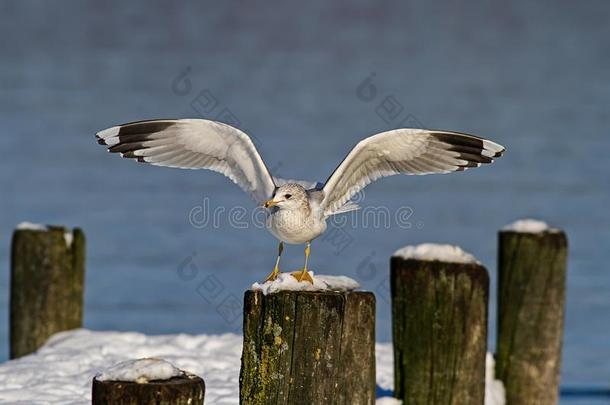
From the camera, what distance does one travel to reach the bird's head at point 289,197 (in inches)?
221

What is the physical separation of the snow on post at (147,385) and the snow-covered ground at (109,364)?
206 centimetres

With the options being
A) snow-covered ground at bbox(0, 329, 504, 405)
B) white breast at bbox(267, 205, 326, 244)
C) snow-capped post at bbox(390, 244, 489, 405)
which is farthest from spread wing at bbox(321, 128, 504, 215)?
snow-covered ground at bbox(0, 329, 504, 405)

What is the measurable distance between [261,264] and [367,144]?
6601 millimetres

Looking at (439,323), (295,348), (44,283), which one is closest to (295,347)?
(295,348)

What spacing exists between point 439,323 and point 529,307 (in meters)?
1.24

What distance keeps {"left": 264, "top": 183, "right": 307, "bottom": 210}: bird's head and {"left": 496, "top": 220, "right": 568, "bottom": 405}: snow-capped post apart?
168 centimetres

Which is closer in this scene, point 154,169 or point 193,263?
point 193,263

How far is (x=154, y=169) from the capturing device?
1786cm

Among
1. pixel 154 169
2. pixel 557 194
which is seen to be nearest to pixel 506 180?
pixel 557 194

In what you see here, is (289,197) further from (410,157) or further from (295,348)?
(295,348)

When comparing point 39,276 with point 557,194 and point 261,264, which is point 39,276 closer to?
point 261,264

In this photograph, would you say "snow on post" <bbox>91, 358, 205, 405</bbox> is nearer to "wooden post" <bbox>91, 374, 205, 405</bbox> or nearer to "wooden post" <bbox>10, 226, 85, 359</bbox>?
"wooden post" <bbox>91, 374, 205, 405</bbox>

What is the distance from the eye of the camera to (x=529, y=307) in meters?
6.86

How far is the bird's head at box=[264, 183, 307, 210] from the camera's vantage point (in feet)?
18.4
